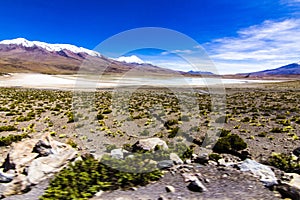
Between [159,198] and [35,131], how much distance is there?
42.6 ft

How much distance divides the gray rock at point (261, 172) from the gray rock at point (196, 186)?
1941 millimetres

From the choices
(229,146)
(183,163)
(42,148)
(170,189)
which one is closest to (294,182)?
(170,189)

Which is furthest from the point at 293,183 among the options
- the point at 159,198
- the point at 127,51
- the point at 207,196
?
the point at 127,51

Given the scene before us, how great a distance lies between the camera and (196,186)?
750 centimetres

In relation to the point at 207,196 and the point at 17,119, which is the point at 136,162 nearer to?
the point at 207,196

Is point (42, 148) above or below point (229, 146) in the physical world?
above

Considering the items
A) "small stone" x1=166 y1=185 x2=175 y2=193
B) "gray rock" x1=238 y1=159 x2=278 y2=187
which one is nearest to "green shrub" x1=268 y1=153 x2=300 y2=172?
"gray rock" x1=238 y1=159 x2=278 y2=187

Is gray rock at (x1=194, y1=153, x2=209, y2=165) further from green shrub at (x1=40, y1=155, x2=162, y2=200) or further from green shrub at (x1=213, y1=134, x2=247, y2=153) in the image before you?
green shrub at (x1=213, y1=134, x2=247, y2=153)

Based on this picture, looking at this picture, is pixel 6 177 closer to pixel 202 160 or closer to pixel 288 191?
pixel 202 160

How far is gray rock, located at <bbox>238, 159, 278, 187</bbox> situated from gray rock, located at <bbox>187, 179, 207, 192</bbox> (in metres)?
1.94

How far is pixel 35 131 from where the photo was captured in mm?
17469

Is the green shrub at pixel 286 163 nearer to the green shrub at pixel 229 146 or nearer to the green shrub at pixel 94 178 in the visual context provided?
the green shrub at pixel 229 146

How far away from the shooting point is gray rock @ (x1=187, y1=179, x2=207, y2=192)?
295 inches

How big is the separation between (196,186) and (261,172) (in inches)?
99.4
